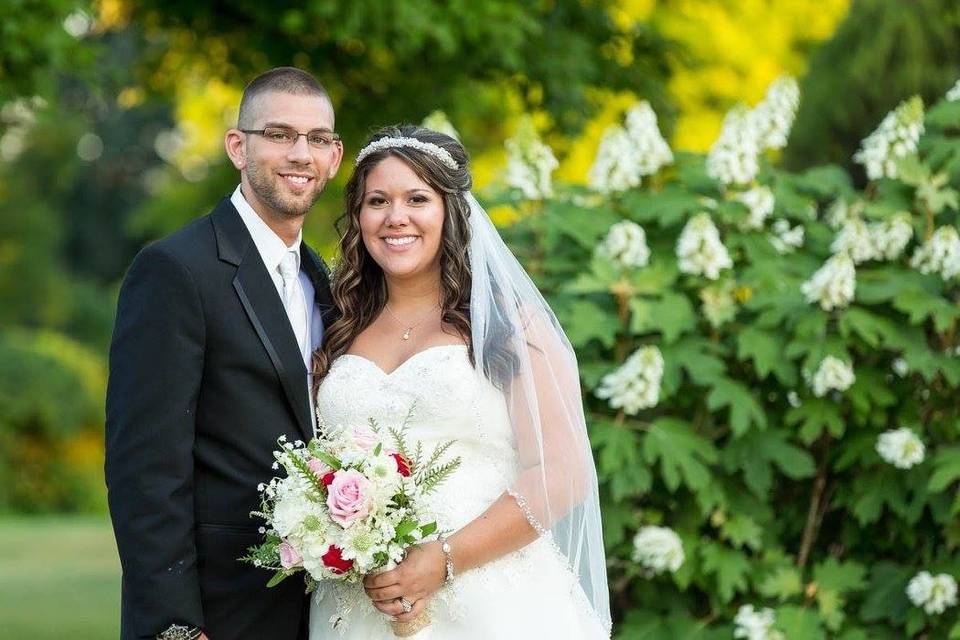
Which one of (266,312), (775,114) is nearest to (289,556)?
(266,312)

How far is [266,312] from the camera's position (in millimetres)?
4000

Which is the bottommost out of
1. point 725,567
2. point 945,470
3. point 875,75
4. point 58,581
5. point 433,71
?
point 725,567

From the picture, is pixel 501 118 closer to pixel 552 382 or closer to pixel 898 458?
pixel 898 458

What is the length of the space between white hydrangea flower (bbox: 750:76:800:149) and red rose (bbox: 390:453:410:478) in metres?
3.10

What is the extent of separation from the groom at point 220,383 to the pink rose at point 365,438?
361mm

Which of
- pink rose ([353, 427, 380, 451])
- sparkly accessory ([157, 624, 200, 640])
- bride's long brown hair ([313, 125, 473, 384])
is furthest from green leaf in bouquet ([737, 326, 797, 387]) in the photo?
sparkly accessory ([157, 624, 200, 640])

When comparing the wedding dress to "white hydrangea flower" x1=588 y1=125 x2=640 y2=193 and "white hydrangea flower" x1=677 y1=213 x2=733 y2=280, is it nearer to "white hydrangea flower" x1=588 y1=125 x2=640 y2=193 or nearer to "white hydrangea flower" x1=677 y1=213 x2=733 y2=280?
"white hydrangea flower" x1=677 y1=213 x2=733 y2=280

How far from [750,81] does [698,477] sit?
445 inches

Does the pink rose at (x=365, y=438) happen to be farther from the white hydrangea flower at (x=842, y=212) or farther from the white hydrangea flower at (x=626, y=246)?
the white hydrangea flower at (x=842, y=212)

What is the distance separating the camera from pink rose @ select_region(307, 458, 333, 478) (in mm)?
3573

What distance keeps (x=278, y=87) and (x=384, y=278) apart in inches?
28.4

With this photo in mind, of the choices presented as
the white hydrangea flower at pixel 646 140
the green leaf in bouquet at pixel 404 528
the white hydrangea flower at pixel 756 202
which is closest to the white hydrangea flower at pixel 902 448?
the white hydrangea flower at pixel 756 202

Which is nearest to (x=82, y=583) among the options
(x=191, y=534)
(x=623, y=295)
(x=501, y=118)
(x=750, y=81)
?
(x=501, y=118)

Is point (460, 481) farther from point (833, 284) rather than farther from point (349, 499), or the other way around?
point (833, 284)
